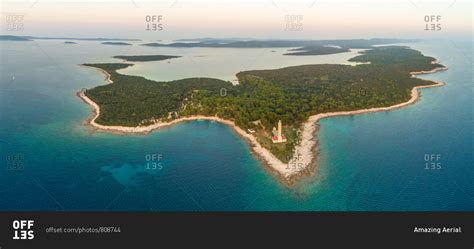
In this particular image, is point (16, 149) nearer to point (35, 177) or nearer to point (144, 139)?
point (35, 177)

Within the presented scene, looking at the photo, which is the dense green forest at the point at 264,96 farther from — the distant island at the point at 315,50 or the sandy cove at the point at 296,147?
the distant island at the point at 315,50

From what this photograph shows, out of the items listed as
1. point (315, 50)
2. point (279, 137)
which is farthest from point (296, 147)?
point (315, 50)

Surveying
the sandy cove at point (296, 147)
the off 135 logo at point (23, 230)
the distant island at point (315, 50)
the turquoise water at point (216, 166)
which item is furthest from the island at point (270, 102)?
the off 135 logo at point (23, 230)

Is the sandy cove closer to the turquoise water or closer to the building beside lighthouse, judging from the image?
the turquoise water

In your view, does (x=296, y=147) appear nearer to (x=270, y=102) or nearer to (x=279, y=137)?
(x=279, y=137)

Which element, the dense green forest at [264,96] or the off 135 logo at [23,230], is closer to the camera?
the off 135 logo at [23,230]

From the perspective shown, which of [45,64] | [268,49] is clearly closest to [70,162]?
[45,64]
